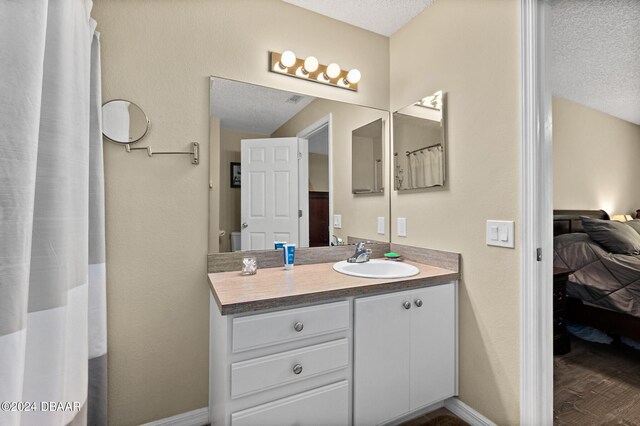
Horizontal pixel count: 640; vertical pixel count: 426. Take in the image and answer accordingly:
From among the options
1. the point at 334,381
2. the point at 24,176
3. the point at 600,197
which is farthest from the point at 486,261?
the point at 600,197

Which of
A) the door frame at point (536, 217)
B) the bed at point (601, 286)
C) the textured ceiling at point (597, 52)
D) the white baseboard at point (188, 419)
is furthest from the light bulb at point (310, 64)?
the bed at point (601, 286)

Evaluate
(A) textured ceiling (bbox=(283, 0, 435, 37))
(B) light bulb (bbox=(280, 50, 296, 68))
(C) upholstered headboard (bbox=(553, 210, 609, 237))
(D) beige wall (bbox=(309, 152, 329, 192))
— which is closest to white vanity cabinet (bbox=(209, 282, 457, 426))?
(D) beige wall (bbox=(309, 152, 329, 192))

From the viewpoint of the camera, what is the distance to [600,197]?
3.78 m

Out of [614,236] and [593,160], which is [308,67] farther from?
[593,160]

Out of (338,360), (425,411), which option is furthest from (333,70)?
(425,411)

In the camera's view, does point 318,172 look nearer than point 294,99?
No

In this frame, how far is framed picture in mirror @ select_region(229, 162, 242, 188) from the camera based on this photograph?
5.36 feet

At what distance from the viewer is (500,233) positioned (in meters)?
1.38

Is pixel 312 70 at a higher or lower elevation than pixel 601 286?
higher

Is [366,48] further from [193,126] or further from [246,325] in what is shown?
[246,325]

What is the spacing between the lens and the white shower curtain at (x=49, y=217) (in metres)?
0.64

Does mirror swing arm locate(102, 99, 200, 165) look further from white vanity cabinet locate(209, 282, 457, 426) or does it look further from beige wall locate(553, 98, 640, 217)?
beige wall locate(553, 98, 640, 217)

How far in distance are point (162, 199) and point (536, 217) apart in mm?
1744

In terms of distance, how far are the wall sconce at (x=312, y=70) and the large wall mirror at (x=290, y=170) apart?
131 millimetres
